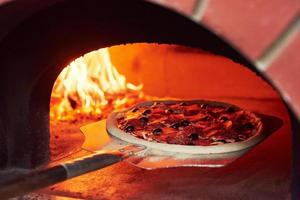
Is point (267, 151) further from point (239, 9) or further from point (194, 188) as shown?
point (239, 9)

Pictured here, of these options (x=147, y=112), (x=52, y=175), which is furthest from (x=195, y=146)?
(x=52, y=175)

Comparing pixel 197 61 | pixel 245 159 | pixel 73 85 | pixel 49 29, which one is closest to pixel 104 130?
pixel 49 29

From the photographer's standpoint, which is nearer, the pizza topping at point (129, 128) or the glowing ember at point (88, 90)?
the pizza topping at point (129, 128)

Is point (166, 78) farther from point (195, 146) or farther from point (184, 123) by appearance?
point (195, 146)

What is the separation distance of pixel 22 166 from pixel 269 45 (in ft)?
3.64

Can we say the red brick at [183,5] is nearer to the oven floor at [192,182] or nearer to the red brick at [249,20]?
the red brick at [249,20]

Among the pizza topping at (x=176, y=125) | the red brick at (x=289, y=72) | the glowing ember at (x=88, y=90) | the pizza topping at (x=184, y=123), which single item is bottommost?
the glowing ember at (x=88, y=90)

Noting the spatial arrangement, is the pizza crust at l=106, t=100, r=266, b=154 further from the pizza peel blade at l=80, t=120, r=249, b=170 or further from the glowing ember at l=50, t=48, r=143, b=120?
the glowing ember at l=50, t=48, r=143, b=120

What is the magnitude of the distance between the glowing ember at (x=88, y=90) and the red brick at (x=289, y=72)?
5.05 ft

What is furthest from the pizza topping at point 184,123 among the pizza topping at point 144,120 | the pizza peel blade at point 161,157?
the pizza peel blade at point 161,157

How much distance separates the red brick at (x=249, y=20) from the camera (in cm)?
82

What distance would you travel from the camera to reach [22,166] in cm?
170

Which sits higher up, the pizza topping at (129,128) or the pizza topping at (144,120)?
the pizza topping at (144,120)

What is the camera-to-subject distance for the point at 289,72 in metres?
0.83
